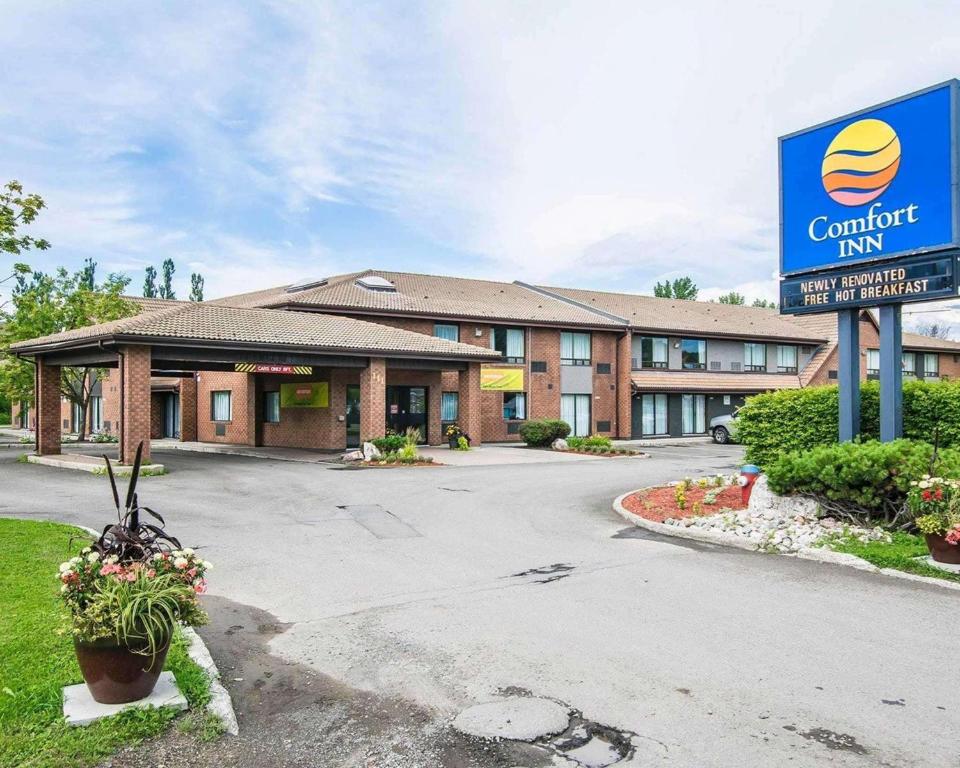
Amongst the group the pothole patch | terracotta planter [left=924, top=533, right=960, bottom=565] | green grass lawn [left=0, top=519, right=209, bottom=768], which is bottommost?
the pothole patch

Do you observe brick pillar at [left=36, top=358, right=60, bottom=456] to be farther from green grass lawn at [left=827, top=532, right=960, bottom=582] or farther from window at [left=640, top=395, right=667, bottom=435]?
window at [left=640, top=395, right=667, bottom=435]

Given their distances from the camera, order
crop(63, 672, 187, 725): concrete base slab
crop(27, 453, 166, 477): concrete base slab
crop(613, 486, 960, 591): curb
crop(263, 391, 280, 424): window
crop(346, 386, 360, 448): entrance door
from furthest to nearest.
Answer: crop(263, 391, 280, 424): window < crop(346, 386, 360, 448): entrance door < crop(27, 453, 166, 477): concrete base slab < crop(613, 486, 960, 591): curb < crop(63, 672, 187, 725): concrete base slab

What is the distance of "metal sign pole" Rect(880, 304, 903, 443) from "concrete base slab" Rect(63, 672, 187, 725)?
10953mm

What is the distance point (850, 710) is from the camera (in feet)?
16.7

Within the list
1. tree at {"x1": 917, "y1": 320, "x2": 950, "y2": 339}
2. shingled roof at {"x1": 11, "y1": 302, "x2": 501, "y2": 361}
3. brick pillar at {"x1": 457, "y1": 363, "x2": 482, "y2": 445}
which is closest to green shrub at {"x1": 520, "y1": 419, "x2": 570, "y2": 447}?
brick pillar at {"x1": 457, "y1": 363, "x2": 482, "y2": 445}

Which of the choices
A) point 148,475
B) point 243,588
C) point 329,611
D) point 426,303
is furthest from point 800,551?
point 426,303

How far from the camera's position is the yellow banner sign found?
34.0 metres

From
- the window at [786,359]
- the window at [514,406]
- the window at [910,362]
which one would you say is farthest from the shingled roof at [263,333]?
the window at [910,362]

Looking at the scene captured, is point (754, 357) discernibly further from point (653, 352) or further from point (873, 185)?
point (873, 185)

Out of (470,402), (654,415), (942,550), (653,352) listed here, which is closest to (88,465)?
(470,402)

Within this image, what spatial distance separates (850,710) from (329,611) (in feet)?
14.5

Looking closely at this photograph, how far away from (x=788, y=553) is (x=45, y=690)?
8133 mm

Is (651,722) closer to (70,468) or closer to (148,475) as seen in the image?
(148,475)

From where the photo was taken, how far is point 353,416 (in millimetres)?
29375
